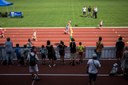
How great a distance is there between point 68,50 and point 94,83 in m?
4.11

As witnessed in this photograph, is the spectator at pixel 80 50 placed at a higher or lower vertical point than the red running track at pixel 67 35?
lower

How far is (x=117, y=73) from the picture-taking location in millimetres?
13664

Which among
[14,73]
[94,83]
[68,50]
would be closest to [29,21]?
[68,50]

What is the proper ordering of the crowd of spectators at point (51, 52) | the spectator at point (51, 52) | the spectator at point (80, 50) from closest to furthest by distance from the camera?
the spectator at point (51, 52) < the crowd of spectators at point (51, 52) < the spectator at point (80, 50)

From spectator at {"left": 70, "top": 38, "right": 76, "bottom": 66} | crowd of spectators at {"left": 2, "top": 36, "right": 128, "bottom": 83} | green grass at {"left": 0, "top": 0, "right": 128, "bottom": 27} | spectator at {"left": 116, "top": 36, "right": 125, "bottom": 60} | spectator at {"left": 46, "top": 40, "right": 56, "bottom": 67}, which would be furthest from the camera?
green grass at {"left": 0, "top": 0, "right": 128, "bottom": 27}

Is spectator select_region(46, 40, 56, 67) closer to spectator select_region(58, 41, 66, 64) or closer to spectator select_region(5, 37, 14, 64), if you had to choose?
spectator select_region(58, 41, 66, 64)

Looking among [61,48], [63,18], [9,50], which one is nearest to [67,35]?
[63,18]

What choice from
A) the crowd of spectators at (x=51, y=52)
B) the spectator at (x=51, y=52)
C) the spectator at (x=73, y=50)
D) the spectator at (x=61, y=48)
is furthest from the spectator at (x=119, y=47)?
the spectator at (x=51, y=52)

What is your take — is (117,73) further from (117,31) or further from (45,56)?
(117,31)

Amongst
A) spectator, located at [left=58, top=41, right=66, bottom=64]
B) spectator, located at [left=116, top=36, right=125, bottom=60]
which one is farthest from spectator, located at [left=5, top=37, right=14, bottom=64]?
spectator, located at [left=116, top=36, right=125, bottom=60]

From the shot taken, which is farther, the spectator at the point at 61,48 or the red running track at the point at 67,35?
the red running track at the point at 67,35

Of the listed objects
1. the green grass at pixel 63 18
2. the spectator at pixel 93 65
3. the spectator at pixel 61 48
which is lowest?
the spectator at pixel 93 65

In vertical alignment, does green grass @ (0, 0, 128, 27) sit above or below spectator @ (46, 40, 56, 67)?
above

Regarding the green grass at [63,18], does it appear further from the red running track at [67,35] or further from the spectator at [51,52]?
the spectator at [51,52]
